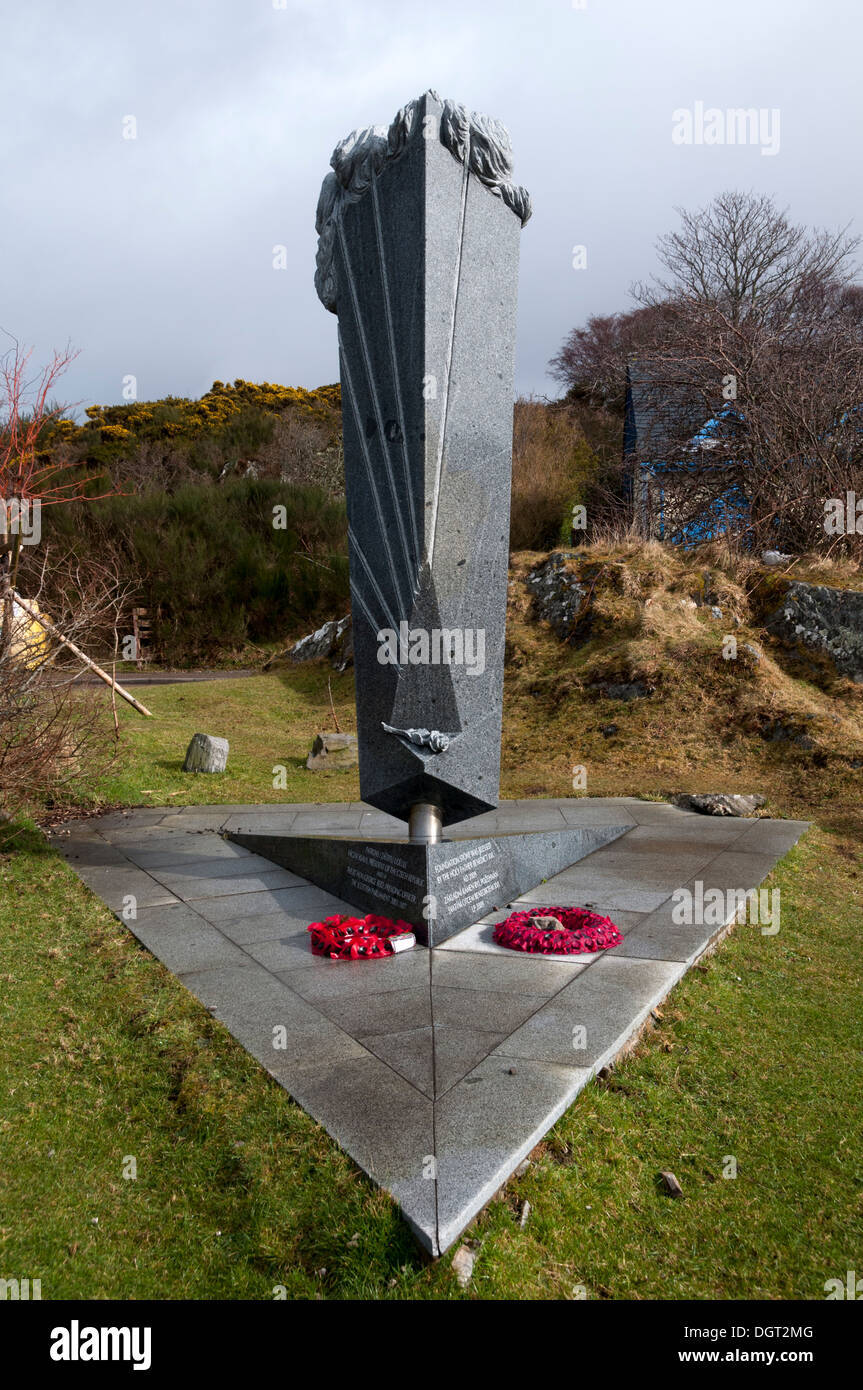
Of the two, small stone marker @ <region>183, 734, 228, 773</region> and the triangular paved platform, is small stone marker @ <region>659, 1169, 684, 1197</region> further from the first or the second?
small stone marker @ <region>183, 734, 228, 773</region>

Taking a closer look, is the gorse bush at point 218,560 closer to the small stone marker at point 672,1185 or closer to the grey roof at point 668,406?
the grey roof at point 668,406

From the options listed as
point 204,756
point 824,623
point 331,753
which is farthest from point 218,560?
point 824,623

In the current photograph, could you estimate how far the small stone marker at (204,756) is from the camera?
9141 millimetres

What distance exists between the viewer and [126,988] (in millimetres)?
3789

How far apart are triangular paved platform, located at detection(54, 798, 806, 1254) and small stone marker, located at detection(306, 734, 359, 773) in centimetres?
371

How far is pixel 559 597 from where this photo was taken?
1237 centimetres

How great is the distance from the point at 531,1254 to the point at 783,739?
7359mm

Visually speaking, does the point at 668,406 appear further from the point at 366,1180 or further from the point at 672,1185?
the point at 366,1180

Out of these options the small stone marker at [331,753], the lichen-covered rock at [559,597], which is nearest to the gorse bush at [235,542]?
the lichen-covered rock at [559,597]

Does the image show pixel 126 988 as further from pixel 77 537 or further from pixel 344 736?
pixel 77 537

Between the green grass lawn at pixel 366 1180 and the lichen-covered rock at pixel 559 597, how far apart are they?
25.7ft

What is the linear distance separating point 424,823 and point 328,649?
1123 centimetres
